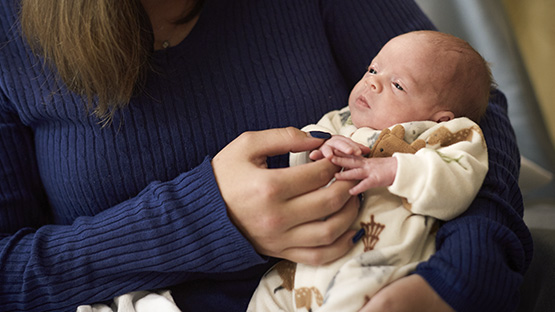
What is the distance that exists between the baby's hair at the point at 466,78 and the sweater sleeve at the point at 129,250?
0.48 metres

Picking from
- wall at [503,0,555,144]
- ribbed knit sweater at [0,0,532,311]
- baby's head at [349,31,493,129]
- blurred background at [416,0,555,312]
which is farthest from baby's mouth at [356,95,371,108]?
wall at [503,0,555,144]

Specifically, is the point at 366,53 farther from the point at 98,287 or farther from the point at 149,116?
the point at 98,287

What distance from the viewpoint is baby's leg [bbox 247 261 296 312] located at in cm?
85

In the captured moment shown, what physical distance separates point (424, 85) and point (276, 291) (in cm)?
47

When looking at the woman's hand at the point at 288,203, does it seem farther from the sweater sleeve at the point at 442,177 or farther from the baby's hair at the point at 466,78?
the baby's hair at the point at 466,78

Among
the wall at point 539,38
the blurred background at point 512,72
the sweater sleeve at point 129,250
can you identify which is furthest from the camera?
the wall at point 539,38

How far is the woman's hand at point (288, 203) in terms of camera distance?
775 mm

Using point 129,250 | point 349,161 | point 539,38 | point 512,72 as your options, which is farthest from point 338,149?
point 539,38

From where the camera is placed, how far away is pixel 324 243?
0.78 meters

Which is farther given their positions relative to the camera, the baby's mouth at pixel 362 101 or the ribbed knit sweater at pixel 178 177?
the baby's mouth at pixel 362 101

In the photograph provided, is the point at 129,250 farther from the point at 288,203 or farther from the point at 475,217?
the point at 475,217

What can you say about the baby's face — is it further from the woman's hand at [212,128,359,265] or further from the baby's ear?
the woman's hand at [212,128,359,265]

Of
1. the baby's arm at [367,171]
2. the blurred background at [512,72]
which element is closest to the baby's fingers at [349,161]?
the baby's arm at [367,171]

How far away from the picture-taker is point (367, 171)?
78cm
